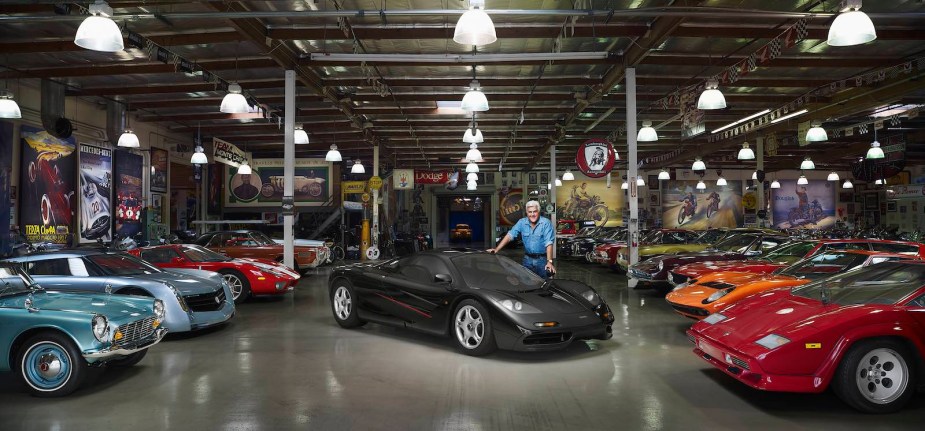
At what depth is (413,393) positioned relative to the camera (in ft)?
A: 15.8

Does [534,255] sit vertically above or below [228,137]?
below

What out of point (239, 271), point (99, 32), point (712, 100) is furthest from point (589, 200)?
point (99, 32)

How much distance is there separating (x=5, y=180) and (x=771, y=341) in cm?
1404

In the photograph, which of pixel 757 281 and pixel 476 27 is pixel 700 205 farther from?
pixel 476 27

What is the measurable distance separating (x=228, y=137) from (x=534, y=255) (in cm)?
1809

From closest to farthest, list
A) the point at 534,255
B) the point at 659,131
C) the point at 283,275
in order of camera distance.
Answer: the point at 534,255, the point at 283,275, the point at 659,131

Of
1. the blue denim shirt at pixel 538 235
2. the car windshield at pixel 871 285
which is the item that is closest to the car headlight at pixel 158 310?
the blue denim shirt at pixel 538 235

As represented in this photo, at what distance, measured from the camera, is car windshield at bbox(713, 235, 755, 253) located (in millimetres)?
11980

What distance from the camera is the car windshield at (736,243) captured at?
472 inches

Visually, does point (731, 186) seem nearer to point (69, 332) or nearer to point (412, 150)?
point (412, 150)

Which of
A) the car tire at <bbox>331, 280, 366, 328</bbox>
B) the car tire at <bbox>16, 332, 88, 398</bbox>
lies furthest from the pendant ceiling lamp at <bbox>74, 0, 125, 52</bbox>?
the car tire at <bbox>331, 280, 366, 328</bbox>

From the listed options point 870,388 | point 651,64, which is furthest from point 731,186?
point 870,388

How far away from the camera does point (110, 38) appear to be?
20.7 feet

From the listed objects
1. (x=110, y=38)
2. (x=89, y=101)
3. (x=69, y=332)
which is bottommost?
(x=69, y=332)
